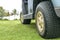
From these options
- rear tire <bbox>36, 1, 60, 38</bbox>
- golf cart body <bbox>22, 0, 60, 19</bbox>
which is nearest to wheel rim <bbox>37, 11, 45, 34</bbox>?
rear tire <bbox>36, 1, 60, 38</bbox>

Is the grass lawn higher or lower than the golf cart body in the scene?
lower

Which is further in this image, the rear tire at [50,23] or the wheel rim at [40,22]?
the wheel rim at [40,22]

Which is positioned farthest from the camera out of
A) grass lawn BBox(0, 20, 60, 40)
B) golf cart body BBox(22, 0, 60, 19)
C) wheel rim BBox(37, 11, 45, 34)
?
grass lawn BBox(0, 20, 60, 40)

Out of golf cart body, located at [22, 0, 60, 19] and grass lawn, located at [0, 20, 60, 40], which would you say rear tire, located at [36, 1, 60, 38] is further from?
grass lawn, located at [0, 20, 60, 40]

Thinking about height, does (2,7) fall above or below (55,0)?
below

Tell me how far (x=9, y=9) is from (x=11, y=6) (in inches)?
3.8

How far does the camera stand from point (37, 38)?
1.80 m

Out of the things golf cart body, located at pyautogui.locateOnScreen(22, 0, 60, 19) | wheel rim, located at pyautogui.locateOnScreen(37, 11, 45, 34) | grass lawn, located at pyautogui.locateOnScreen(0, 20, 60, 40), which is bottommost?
grass lawn, located at pyautogui.locateOnScreen(0, 20, 60, 40)

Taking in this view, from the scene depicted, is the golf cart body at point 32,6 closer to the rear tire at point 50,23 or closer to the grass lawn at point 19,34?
the rear tire at point 50,23

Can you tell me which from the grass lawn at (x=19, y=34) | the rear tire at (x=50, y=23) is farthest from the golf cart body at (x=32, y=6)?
the grass lawn at (x=19, y=34)

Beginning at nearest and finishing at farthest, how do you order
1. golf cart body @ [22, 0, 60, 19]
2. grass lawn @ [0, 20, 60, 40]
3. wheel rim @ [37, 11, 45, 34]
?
golf cart body @ [22, 0, 60, 19] < wheel rim @ [37, 11, 45, 34] < grass lawn @ [0, 20, 60, 40]

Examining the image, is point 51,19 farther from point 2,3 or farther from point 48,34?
point 2,3

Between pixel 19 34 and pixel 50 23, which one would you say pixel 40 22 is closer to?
pixel 50 23

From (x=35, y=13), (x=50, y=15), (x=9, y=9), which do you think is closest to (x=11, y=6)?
(x=9, y=9)
